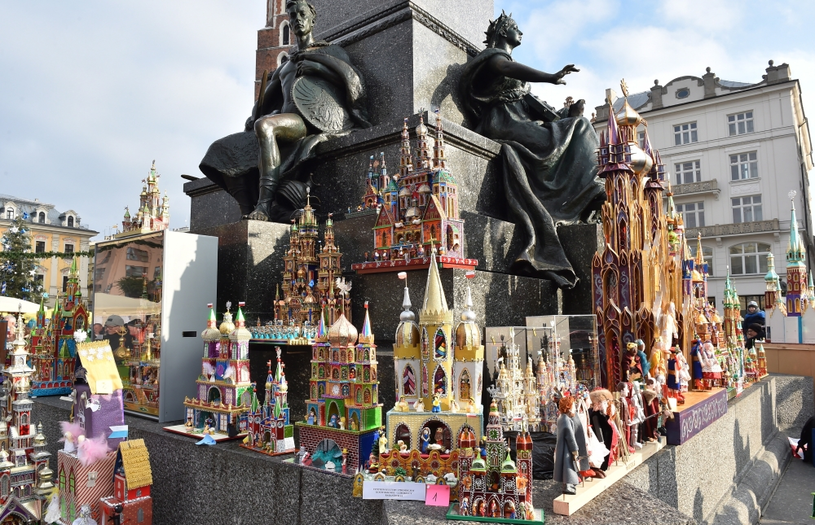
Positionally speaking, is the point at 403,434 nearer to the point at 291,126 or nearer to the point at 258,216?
the point at 258,216

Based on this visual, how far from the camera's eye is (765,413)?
9.15m

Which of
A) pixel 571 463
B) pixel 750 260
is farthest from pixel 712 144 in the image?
pixel 571 463

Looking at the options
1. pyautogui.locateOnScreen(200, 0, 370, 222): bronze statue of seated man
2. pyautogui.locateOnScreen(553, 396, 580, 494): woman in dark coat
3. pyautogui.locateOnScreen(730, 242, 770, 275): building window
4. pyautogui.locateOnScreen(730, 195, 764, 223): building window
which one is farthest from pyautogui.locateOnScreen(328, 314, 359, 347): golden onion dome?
pyautogui.locateOnScreen(730, 195, 764, 223): building window

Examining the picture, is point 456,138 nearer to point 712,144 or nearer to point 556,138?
point 556,138

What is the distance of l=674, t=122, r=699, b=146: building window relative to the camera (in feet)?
112

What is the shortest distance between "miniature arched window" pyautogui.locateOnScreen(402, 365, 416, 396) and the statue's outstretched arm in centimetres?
493

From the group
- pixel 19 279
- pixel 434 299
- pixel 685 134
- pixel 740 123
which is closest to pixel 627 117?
pixel 434 299

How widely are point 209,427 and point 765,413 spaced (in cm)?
851

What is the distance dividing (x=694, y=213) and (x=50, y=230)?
143 feet

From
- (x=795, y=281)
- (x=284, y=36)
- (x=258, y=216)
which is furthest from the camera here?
(x=284, y=36)

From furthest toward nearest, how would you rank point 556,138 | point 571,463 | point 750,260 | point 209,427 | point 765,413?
point 750,260, point 765,413, point 556,138, point 209,427, point 571,463

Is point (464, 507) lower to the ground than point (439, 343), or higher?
lower

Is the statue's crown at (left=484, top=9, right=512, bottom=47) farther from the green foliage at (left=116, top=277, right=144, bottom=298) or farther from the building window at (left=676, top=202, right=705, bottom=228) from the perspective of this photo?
the building window at (left=676, top=202, right=705, bottom=228)

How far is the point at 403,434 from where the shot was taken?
12.8 feet
